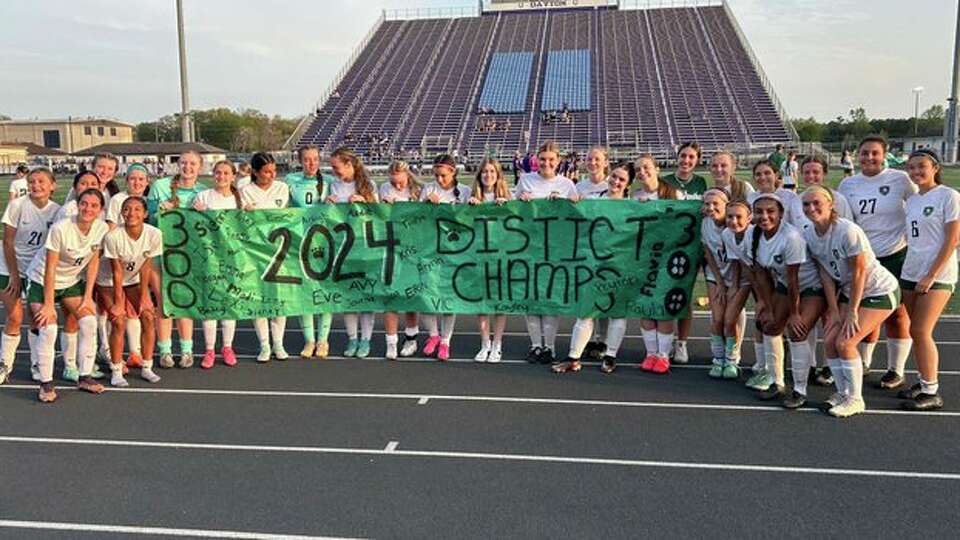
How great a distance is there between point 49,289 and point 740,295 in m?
5.66

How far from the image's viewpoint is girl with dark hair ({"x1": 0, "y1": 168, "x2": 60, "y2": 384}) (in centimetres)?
631

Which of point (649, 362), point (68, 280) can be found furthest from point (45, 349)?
point (649, 362)

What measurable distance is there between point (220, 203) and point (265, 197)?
0.43m

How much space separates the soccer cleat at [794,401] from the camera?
5.87 metres

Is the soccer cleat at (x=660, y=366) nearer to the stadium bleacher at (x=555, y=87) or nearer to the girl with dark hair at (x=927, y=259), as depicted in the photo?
the girl with dark hair at (x=927, y=259)

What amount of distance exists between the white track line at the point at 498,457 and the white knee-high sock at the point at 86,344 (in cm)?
114

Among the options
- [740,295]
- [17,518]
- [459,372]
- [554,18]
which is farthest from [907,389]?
[554,18]

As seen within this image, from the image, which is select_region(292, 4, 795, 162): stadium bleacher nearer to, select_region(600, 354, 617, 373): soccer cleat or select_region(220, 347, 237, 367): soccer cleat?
select_region(220, 347, 237, 367): soccer cleat

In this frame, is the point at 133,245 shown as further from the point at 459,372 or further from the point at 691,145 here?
the point at 691,145

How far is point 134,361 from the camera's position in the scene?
280 inches

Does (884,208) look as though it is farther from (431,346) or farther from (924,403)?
(431,346)

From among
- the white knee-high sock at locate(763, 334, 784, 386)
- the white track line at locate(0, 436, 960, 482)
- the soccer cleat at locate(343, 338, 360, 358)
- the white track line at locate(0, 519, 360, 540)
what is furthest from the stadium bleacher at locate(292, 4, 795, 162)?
the white track line at locate(0, 519, 360, 540)

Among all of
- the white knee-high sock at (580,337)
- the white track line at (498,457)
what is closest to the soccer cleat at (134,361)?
the white track line at (498,457)

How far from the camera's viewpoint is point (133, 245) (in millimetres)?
6617
